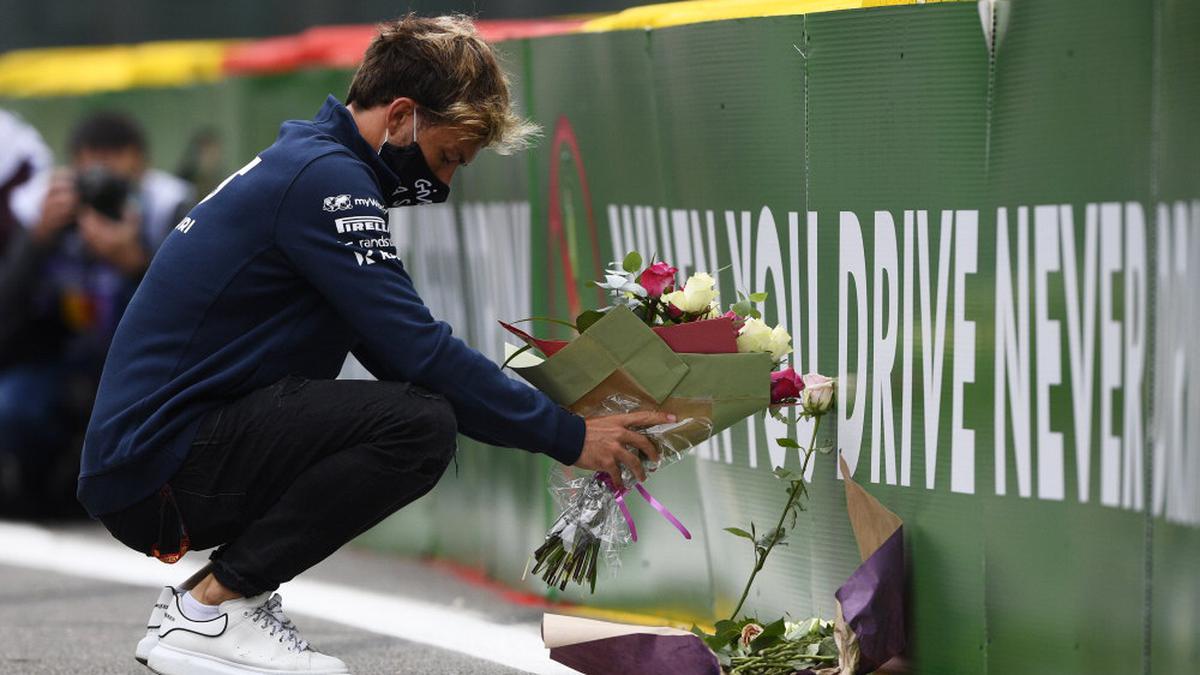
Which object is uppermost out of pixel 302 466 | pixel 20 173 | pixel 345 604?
pixel 20 173

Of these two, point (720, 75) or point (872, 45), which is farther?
point (720, 75)

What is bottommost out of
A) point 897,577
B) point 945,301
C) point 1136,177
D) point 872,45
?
point 897,577

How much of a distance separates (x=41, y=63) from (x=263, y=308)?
720 centimetres

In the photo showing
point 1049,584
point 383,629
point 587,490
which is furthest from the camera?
point 383,629

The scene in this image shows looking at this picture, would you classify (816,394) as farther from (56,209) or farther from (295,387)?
(56,209)

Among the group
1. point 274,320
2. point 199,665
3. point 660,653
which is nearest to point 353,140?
point 274,320

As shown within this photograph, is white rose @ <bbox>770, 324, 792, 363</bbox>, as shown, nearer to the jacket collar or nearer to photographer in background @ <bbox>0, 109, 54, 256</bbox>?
the jacket collar

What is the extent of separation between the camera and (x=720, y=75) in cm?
489

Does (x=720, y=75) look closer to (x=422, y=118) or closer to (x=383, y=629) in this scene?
(x=422, y=118)

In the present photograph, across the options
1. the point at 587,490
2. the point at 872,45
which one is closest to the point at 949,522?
the point at 587,490

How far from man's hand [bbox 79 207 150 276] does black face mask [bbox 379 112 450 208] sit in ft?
14.4

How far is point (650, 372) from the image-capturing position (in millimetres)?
4086

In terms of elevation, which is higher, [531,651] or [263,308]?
[263,308]

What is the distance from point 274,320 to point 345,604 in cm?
224
